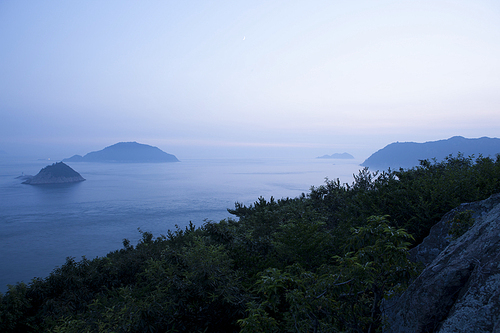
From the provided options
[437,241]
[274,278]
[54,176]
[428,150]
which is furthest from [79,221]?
[428,150]

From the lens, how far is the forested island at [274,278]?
331 cm


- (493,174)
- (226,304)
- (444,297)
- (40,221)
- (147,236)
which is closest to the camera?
(444,297)

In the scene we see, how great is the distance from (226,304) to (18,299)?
27.1ft

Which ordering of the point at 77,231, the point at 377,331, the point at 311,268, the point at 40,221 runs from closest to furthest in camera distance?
the point at 377,331 < the point at 311,268 < the point at 77,231 < the point at 40,221

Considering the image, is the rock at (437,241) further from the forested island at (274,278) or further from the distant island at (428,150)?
the distant island at (428,150)

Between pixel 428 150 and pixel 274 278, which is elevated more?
pixel 428 150

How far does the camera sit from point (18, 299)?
8344 millimetres

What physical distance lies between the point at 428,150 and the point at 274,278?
175 m

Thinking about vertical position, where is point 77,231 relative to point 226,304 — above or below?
below

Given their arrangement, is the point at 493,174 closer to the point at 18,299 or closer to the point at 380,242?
the point at 380,242

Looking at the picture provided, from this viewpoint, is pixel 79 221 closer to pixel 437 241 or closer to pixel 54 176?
pixel 437 241

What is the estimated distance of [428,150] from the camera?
144 meters

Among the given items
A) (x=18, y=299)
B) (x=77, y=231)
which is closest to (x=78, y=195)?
(x=77, y=231)

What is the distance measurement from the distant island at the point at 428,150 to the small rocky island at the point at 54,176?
131 m
